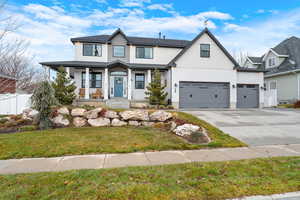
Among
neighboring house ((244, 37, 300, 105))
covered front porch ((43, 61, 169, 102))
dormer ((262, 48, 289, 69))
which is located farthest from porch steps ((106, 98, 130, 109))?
dormer ((262, 48, 289, 69))

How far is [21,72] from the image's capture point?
2180cm

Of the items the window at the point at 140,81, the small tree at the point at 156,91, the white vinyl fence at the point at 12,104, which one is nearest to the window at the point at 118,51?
the window at the point at 140,81

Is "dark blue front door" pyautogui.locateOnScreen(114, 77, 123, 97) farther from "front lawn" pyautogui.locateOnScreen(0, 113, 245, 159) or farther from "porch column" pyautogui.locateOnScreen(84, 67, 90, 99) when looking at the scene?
"front lawn" pyautogui.locateOnScreen(0, 113, 245, 159)

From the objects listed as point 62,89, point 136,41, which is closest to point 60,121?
point 62,89

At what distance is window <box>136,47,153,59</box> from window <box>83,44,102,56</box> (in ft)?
13.2

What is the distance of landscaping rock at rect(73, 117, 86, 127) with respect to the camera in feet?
27.2

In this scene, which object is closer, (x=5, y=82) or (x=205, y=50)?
(x=5, y=82)

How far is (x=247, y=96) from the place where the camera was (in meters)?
16.0

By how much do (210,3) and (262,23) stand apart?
7241 mm

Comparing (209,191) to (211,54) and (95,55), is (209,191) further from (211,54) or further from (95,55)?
(95,55)

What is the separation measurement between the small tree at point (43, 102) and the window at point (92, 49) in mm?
9801

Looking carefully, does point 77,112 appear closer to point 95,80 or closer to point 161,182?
point 161,182

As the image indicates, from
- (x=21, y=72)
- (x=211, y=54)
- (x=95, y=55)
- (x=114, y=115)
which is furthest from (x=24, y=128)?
(x=21, y=72)

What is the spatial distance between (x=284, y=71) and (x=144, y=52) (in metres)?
16.0
